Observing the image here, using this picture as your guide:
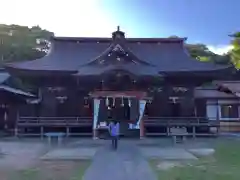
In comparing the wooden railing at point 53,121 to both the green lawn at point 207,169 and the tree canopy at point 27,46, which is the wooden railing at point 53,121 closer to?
the green lawn at point 207,169

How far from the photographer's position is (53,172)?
9828mm

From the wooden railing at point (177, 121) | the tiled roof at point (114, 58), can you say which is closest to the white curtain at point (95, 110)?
the tiled roof at point (114, 58)

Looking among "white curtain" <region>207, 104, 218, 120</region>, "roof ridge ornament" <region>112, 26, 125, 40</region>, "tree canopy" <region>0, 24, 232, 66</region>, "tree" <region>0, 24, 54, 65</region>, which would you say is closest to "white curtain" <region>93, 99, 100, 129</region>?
"roof ridge ornament" <region>112, 26, 125, 40</region>

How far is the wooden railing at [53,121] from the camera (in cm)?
2128

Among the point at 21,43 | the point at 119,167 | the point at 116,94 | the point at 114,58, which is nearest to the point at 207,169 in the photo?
the point at 119,167

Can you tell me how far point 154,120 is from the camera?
70.8 ft

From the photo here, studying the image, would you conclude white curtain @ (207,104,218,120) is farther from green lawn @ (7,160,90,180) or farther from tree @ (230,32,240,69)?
green lawn @ (7,160,90,180)

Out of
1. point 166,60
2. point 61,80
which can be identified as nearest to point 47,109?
point 61,80

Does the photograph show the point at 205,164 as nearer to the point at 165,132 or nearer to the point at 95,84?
the point at 165,132

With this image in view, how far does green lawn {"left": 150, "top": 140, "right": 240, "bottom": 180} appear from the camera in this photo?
29.4 feet

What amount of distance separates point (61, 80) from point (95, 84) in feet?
8.04

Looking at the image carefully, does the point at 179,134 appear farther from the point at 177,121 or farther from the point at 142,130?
the point at 142,130

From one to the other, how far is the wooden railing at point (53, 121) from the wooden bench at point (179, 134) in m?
5.37

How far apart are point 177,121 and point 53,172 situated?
13.1m
